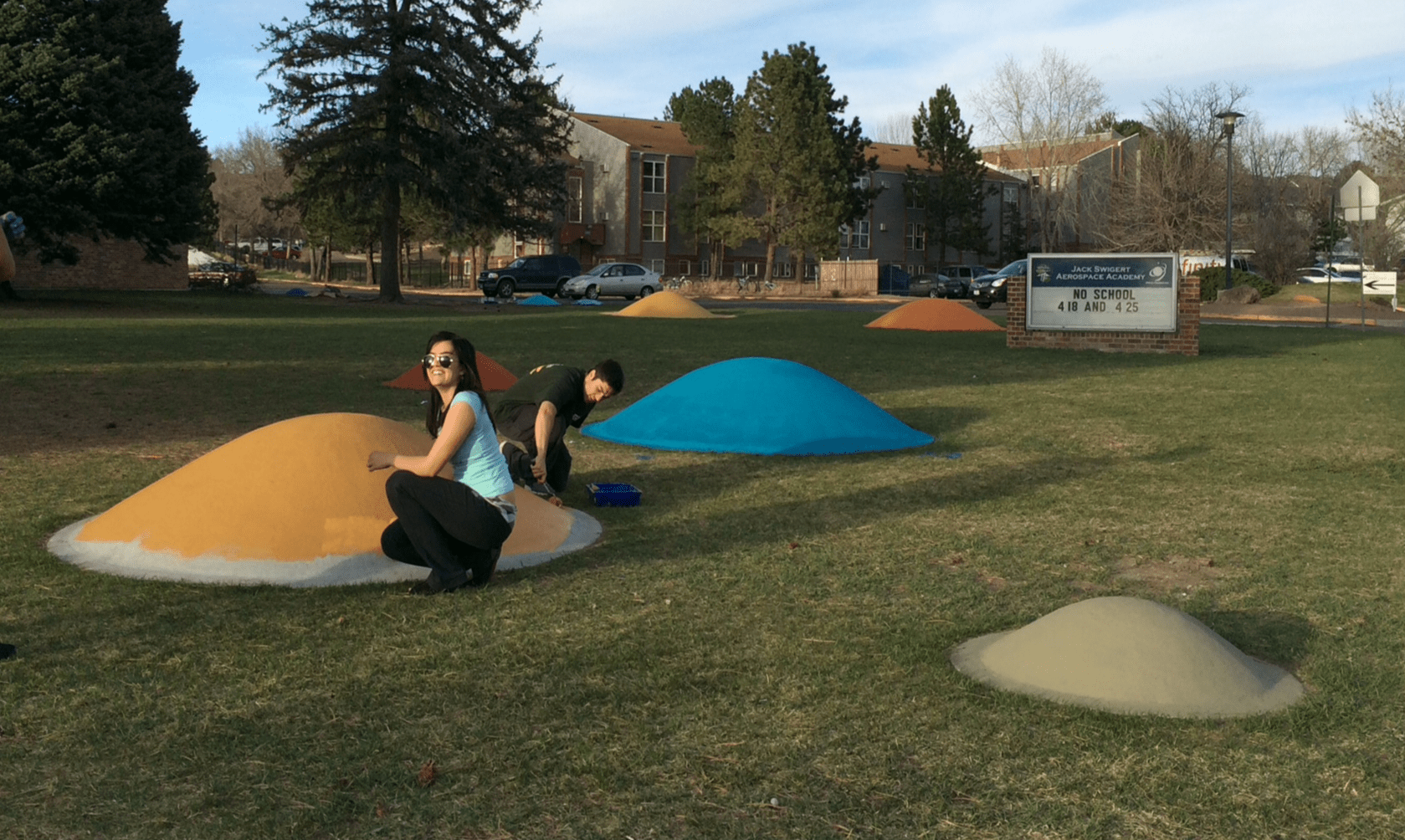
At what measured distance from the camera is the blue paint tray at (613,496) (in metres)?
8.39

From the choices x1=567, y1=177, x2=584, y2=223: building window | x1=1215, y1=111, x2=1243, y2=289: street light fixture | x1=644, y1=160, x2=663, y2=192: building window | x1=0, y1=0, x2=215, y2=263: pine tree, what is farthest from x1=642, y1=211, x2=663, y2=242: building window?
x1=0, y1=0, x2=215, y2=263: pine tree

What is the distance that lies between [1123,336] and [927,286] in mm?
42408

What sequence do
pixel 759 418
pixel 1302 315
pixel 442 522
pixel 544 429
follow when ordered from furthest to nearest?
pixel 1302 315, pixel 759 418, pixel 544 429, pixel 442 522

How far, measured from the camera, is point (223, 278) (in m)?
55.2

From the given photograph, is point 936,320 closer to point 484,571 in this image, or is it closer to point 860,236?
point 484,571

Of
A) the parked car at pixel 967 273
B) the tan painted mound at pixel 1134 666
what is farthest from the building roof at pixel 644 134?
the tan painted mound at pixel 1134 666

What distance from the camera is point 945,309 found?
29797 mm

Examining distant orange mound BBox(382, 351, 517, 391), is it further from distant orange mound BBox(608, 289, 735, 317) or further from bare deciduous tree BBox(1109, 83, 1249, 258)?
bare deciduous tree BBox(1109, 83, 1249, 258)

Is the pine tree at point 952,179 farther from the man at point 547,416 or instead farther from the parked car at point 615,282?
the man at point 547,416

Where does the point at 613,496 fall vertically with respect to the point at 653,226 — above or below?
below

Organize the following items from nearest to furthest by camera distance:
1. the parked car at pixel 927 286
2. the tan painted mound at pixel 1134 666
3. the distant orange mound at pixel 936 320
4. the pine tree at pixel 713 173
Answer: the tan painted mound at pixel 1134 666, the distant orange mound at pixel 936 320, the parked car at pixel 927 286, the pine tree at pixel 713 173

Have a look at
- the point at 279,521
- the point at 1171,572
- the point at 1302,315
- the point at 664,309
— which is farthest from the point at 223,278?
the point at 1171,572

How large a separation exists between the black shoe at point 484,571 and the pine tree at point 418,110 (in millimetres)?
36438

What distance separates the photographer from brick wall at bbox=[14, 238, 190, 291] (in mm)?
47438
